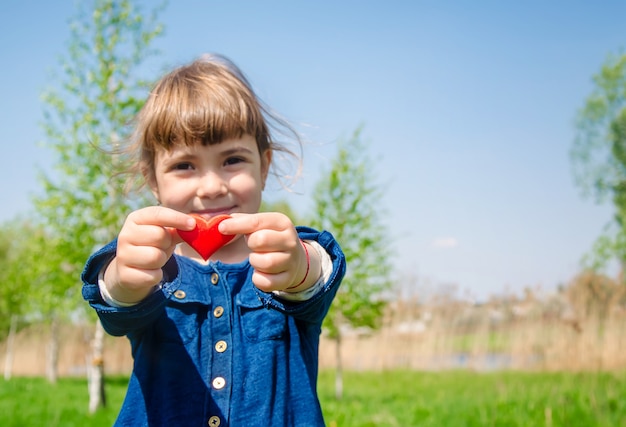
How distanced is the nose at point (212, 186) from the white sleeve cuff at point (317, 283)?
1.09 ft

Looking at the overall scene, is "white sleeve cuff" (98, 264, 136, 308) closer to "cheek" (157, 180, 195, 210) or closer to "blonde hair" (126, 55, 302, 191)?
"cheek" (157, 180, 195, 210)

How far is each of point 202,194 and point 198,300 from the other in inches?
12.9

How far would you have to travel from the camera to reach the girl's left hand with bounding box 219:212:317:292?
125 centimetres

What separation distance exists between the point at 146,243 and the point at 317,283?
53 cm

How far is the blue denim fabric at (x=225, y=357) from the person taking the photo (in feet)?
5.59

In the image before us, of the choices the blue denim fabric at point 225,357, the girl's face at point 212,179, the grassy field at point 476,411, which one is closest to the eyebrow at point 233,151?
the girl's face at point 212,179

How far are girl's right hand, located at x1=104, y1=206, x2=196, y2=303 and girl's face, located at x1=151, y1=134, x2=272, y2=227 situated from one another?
0.49m

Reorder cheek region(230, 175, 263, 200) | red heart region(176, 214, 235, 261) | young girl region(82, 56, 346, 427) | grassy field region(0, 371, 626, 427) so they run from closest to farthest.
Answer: red heart region(176, 214, 235, 261)
young girl region(82, 56, 346, 427)
cheek region(230, 175, 263, 200)
grassy field region(0, 371, 626, 427)

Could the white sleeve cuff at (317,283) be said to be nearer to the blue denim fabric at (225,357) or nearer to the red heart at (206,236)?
the blue denim fabric at (225,357)

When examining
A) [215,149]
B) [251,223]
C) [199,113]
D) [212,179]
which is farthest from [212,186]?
[251,223]

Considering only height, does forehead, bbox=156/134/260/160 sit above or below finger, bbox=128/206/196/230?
above

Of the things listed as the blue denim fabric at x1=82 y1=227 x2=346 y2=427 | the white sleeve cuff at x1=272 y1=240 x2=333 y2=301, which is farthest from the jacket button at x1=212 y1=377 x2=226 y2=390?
the white sleeve cuff at x1=272 y1=240 x2=333 y2=301

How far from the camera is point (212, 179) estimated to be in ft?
5.95

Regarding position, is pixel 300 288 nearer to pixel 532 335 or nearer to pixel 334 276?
Answer: pixel 334 276
